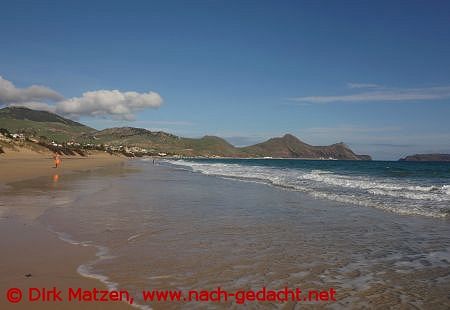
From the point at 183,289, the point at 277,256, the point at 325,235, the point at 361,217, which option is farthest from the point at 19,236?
the point at 361,217

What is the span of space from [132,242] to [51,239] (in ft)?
5.52

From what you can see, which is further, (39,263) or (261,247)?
(261,247)

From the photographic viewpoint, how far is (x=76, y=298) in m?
4.89

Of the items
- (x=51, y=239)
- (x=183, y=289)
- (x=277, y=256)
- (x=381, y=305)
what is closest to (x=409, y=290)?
(x=381, y=305)

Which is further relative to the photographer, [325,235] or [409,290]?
[325,235]

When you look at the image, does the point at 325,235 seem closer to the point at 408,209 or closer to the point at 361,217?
the point at 361,217

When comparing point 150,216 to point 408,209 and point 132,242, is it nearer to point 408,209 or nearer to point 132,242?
point 132,242

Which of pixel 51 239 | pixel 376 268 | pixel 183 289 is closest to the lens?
pixel 183 289

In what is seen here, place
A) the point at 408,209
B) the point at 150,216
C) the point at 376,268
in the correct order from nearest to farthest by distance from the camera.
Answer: the point at 376,268 → the point at 150,216 → the point at 408,209

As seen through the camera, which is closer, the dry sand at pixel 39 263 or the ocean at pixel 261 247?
the dry sand at pixel 39 263

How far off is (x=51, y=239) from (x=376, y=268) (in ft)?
20.9

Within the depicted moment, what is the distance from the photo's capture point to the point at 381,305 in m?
5.01

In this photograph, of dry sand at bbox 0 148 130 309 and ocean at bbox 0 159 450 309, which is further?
ocean at bbox 0 159 450 309

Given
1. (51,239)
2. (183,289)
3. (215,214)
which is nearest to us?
(183,289)
